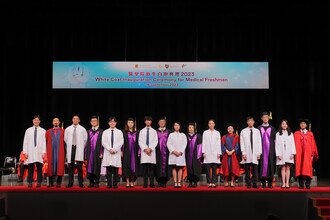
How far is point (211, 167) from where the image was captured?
9.02 metres

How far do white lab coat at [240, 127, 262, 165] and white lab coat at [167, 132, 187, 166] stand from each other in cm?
114

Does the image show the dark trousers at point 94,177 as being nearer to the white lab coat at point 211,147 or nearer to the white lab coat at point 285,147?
the white lab coat at point 211,147

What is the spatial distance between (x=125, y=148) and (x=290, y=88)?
6133mm

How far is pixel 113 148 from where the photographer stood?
846 centimetres

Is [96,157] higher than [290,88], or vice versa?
[290,88]

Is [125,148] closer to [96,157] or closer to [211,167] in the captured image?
[96,157]

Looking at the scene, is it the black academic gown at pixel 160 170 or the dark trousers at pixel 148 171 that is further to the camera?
the black academic gown at pixel 160 170

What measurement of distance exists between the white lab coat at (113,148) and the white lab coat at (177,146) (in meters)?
0.97

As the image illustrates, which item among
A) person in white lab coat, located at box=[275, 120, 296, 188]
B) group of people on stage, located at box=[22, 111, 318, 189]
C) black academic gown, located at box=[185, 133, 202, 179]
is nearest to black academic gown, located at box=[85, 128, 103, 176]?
group of people on stage, located at box=[22, 111, 318, 189]

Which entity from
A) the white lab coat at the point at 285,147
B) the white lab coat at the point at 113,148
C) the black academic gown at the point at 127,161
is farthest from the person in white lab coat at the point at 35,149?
the white lab coat at the point at 285,147

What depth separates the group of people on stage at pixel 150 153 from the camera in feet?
27.9
